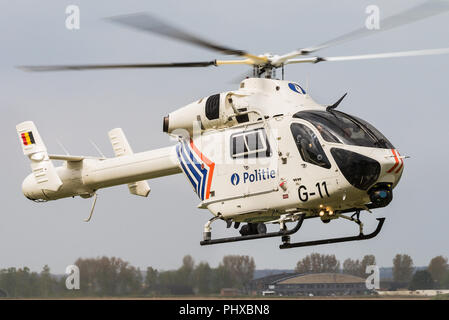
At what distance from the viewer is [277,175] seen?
49.9 ft

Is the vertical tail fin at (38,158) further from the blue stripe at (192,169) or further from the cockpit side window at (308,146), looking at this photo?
the cockpit side window at (308,146)

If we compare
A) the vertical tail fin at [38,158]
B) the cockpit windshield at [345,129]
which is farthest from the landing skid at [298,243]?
the vertical tail fin at [38,158]

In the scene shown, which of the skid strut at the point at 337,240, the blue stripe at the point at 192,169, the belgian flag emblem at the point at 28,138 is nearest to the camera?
the skid strut at the point at 337,240

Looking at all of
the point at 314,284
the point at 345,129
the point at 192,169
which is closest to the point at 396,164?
the point at 345,129

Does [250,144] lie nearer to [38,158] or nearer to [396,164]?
[396,164]

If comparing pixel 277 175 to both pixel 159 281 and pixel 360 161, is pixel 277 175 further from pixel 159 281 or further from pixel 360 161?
pixel 159 281

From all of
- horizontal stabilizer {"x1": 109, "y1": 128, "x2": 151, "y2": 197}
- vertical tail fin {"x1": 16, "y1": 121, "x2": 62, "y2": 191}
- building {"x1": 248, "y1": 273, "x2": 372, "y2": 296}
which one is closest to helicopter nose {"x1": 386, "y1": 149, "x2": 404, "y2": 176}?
horizontal stabilizer {"x1": 109, "y1": 128, "x2": 151, "y2": 197}

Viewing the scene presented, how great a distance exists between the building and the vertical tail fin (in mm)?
6008

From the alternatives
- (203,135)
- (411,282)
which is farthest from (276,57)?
(411,282)

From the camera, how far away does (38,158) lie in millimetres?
18594

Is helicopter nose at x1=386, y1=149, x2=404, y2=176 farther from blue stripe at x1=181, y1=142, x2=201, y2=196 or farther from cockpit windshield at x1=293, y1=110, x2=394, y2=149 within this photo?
blue stripe at x1=181, y1=142, x2=201, y2=196

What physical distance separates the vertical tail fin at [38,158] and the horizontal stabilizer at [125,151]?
1428mm

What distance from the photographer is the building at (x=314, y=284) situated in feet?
71.4
